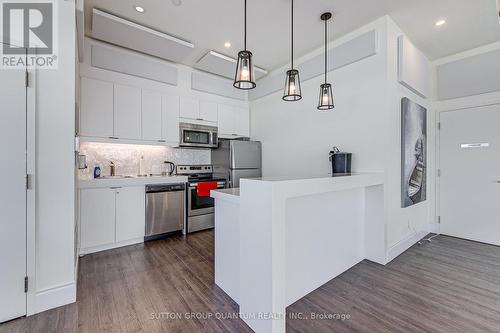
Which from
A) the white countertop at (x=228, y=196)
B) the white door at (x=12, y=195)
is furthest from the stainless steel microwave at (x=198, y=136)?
the white door at (x=12, y=195)

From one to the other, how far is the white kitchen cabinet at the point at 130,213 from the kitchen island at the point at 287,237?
1.69m

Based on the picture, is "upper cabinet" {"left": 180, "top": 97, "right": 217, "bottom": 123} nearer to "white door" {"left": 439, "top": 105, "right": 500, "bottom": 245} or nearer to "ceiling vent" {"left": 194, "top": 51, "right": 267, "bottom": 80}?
"ceiling vent" {"left": 194, "top": 51, "right": 267, "bottom": 80}

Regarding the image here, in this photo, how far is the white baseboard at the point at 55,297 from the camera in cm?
180

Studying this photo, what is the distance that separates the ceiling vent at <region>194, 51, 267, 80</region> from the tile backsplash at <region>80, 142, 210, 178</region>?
5.12 ft

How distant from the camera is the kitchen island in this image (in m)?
1.48

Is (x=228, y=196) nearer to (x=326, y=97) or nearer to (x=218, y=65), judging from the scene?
(x=326, y=97)

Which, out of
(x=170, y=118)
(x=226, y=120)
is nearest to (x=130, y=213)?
(x=170, y=118)

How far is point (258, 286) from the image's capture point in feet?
5.13

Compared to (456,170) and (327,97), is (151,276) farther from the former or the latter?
(456,170)

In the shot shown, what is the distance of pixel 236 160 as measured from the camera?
4.19 meters

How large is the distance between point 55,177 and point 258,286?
188cm

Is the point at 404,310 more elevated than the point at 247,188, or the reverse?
the point at 247,188

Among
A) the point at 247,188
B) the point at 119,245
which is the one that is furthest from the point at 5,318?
the point at 247,188

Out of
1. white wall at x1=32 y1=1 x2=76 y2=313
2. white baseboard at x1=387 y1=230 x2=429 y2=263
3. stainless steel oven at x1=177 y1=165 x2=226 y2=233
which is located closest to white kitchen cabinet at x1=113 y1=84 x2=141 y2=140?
stainless steel oven at x1=177 y1=165 x2=226 y2=233
